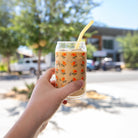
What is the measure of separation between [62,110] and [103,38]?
65.6 feet

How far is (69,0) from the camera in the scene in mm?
4867

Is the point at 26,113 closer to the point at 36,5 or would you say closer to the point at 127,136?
the point at 127,136

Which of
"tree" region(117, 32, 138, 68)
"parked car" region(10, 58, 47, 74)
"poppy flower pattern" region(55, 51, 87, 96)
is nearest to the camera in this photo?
"poppy flower pattern" region(55, 51, 87, 96)

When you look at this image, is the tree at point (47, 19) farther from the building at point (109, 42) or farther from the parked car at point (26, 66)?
the building at point (109, 42)

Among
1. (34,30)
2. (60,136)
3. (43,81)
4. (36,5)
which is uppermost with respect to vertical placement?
(36,5)

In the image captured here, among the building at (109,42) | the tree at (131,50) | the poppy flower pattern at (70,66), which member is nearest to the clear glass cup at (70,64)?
the poppy flower pattern at (70,66)

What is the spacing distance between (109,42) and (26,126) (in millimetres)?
23513

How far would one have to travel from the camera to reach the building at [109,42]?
71.8 feet

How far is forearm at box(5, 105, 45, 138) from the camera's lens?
0.96 meters

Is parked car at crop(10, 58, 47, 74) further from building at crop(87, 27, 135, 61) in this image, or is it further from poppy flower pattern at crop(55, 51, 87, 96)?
poppy flower pattern at crop(55, 51, 87, 96)

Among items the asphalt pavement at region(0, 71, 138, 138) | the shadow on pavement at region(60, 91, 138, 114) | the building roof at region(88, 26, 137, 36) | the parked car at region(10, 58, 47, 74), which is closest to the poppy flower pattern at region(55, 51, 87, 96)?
the asphalt pavement at region(0, 71, 138, 138)

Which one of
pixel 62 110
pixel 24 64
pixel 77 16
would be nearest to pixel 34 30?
pixel 77 16

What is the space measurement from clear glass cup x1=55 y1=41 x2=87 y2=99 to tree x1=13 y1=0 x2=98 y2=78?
3306 mm

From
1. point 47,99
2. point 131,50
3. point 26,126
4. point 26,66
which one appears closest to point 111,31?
point 131,50
